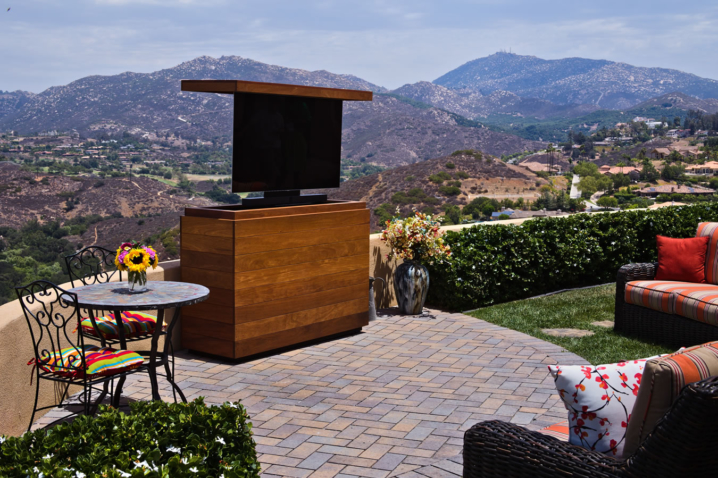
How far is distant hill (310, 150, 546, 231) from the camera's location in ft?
90.1

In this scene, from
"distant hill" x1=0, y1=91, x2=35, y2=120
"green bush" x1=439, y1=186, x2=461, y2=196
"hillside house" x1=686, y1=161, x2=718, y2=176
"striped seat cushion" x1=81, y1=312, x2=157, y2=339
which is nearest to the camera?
"striped seat cushion" x1=81, y1=312, x2=157, y2=339

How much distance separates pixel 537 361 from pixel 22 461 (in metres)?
4.44

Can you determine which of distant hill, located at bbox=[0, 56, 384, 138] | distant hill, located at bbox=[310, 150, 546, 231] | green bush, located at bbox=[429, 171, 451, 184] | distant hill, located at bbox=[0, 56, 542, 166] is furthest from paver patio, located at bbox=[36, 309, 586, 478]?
distant hill, located at bbox=[0, 56, 384, 138]

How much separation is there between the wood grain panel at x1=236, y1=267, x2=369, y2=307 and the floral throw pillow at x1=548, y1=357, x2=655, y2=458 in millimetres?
3507

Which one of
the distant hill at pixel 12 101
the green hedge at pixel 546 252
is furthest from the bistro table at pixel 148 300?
the distant hill at pixel 12 101

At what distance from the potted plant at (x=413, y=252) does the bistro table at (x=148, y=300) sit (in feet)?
10.2

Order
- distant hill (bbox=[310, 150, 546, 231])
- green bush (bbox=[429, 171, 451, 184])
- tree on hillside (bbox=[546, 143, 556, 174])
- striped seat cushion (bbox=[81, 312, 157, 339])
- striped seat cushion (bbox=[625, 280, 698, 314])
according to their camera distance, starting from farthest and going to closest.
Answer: tree on hillside (bbox=[546, 143, 556, 174]) → green bush (bbox=[429, 171, 451, 184]) → distant hill (bbox=[310, 150, 546, 231]) → striped seat cushion (bbox=[625, 280, 698, 314]) → striped seat cushion (bbox=[81, 312, 157, 339])

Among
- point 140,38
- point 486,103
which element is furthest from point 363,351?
point 486,103

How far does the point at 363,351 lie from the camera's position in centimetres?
598

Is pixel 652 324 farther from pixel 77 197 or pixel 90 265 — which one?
pixel 77 197

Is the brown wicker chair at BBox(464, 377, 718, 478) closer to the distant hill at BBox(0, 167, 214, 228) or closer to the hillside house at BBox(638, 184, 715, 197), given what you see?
the hillside house at BBox(638, 184, 715, 197)

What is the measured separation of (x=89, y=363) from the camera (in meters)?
3.79

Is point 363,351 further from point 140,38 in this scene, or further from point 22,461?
point 140,38

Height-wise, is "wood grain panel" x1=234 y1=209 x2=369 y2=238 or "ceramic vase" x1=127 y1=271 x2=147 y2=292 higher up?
"wood grain panel" x1=234 y1=209 x2=369 y2=238
